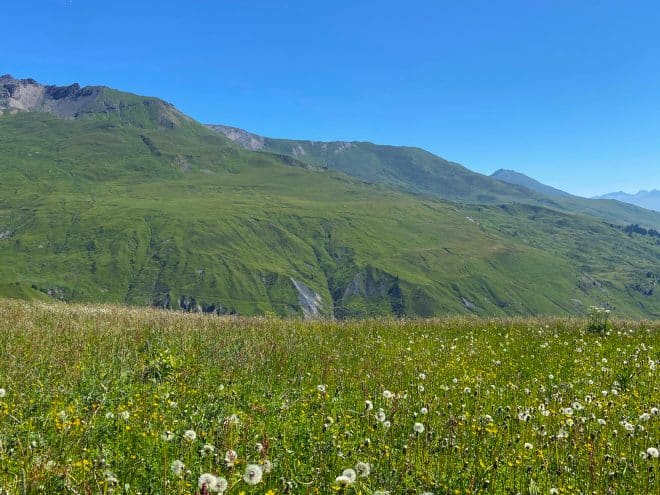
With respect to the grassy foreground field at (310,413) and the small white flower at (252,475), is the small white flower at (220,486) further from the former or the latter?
the small white flower at (252,475)

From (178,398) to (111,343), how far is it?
3999 millimetres

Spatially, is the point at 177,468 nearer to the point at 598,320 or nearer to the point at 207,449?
the point at 207,449

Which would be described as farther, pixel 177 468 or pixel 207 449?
pixel 207 449

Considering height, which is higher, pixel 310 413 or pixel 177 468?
pixel 177 468

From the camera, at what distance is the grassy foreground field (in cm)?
495

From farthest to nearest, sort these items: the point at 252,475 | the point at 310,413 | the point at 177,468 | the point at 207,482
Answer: the point at 310,413 → the point at 177,468 → the point at 252,475 → the point at 207,482

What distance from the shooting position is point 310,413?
7.03 metres

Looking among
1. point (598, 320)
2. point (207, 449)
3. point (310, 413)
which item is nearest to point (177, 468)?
point (207, 449)

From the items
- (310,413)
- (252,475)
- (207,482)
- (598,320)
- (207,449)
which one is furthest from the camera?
(598,320)

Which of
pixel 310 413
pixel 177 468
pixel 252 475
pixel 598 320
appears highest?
pixel 598 320

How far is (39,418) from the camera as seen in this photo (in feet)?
19.1

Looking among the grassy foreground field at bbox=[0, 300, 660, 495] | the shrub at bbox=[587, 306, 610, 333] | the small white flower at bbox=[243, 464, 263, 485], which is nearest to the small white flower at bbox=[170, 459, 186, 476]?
the grassy foreground field at bbox=[0, 300, 660, 495]

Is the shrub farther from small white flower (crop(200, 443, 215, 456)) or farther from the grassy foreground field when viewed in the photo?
small white flower (crop(200, 443, 215, 456))

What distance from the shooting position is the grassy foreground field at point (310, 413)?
4945 millimetres
